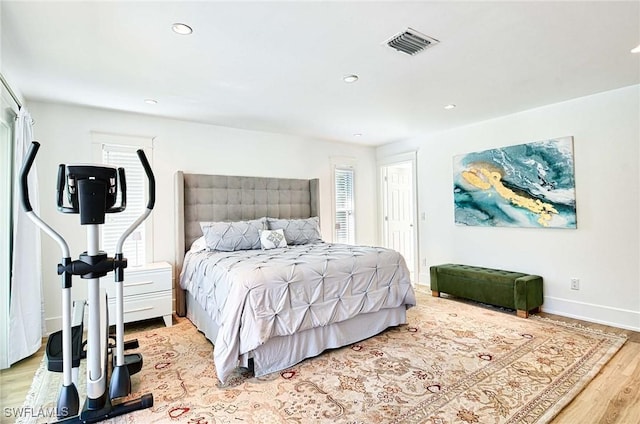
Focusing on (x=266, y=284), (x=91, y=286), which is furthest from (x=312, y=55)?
(x=91, y=286)

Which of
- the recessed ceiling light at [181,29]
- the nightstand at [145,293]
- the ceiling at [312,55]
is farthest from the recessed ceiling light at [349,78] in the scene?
the nightstand at [145,293]

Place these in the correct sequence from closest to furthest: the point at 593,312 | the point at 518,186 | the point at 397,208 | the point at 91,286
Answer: the point at 91,286, the point at 593,312, the point at 518,186, the point at 397,208

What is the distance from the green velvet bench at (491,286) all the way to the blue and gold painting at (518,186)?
680 millimetres

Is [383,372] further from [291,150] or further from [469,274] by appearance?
[291,150]

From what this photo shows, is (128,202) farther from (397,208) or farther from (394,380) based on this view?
(397,208)

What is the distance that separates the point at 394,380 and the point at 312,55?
2499 mm

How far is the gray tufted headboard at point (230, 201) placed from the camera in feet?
13.2

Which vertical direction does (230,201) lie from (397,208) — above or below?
above

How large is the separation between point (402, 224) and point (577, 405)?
431 centimetres

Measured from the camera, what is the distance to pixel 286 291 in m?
2.55

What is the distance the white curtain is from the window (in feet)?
2.52

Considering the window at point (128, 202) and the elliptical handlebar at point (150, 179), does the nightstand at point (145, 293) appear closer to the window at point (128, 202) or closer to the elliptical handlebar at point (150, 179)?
the window at point (128, 202)

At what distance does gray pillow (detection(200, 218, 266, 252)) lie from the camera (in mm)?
3745

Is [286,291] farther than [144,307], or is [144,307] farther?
[144,307]
